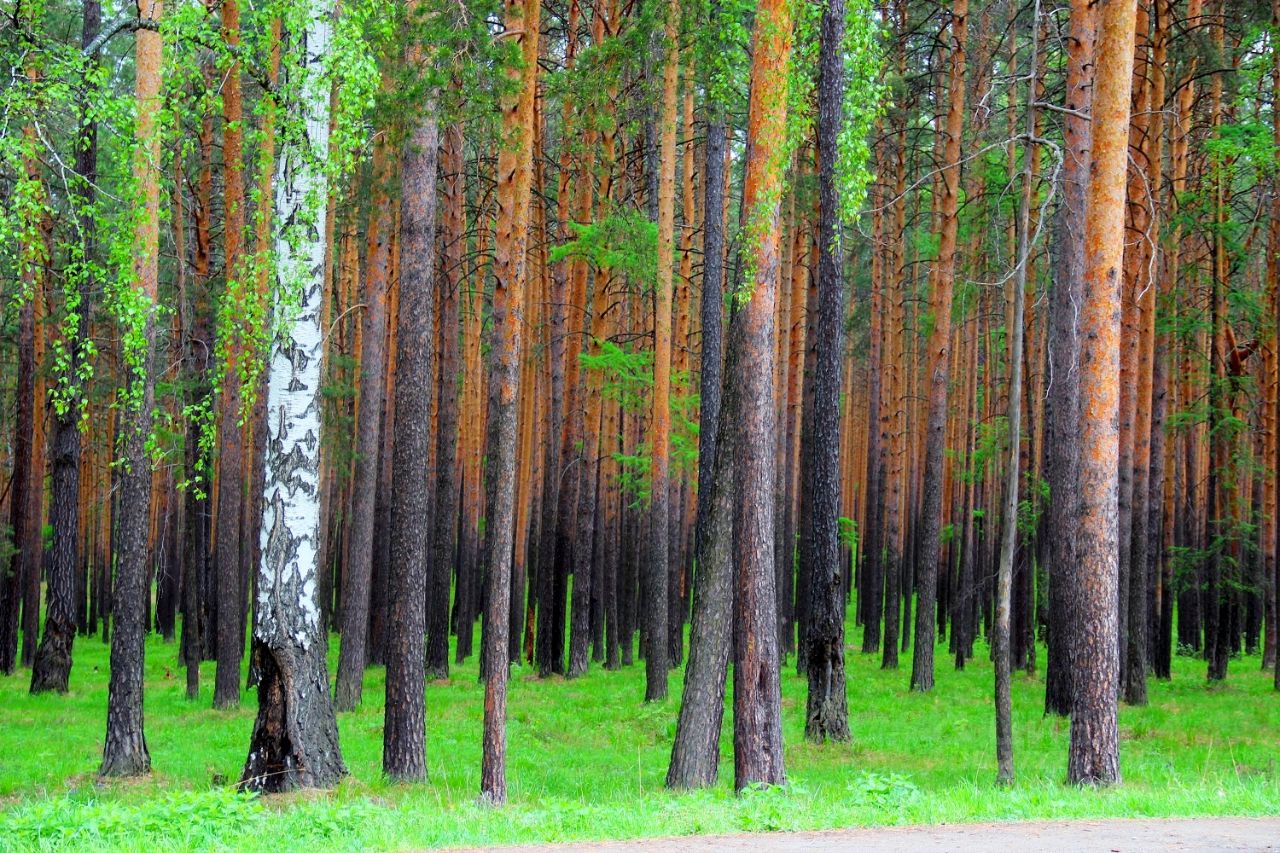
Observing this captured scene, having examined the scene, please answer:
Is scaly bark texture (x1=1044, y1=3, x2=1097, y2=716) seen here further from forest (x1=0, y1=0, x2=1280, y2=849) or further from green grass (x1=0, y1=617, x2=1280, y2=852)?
green grass (x1=0, y1=617, x2=1280, y2=852)

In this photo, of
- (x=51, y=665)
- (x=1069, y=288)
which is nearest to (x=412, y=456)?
(x=1069, y=288)

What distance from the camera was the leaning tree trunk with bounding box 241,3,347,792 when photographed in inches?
375

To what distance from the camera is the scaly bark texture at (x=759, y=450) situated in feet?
32.7

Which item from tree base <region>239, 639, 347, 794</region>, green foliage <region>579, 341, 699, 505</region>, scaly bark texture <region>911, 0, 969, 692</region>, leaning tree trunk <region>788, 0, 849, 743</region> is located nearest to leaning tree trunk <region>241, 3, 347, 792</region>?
tree base <region>239, 639, 347, 794</region>

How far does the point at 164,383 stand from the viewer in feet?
62.1

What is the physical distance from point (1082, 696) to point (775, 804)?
3140 millimetres

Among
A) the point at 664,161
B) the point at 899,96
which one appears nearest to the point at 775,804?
the point at 664,161

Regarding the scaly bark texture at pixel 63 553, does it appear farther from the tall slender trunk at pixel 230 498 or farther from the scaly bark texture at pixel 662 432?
the scaly bark texture at pixel 662 432

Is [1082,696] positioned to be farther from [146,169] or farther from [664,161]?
[664,161]

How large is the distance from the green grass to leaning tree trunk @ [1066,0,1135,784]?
0.63 m

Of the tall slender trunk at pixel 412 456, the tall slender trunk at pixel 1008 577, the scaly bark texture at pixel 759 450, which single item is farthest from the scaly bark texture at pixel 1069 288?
the tall slender trunk at pixel 412 456

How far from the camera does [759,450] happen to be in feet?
32.8

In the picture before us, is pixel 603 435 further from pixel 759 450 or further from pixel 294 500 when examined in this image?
pixel 294 500

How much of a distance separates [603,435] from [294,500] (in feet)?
54.9
